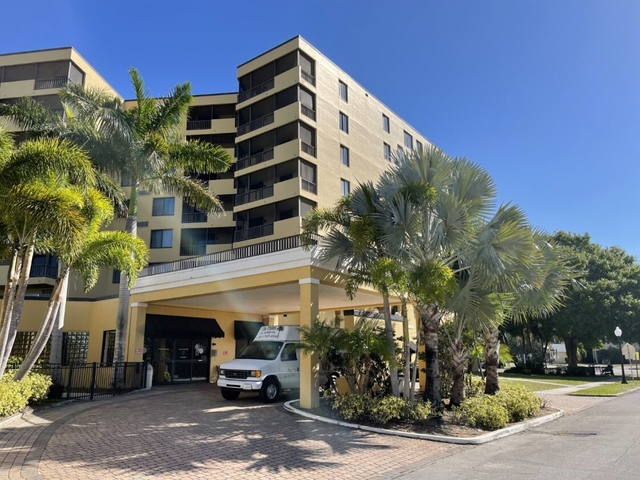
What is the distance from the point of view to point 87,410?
13258 millimetres

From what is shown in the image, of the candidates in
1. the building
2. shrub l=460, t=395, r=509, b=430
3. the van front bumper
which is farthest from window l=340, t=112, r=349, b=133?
shrub l=460, t=395, r=509, b=430

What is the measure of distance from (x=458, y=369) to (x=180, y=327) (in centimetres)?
1397

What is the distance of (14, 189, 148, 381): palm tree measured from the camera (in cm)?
1360

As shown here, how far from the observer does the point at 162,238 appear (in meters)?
35.1

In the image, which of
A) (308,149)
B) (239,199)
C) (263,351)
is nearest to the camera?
(263,351)

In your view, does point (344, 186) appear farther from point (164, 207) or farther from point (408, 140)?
point (164, 207)

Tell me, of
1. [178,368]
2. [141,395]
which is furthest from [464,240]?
[178,368]

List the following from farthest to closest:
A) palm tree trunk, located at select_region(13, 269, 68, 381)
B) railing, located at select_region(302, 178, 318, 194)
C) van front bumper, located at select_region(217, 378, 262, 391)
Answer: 1. railing, located at select_region(302, 178, 318, 194)
2. van front bumper, located at select_region(217, 378, 262, 391)
3. palm tree trunk, located at select_region(13, 269, 68, 381)

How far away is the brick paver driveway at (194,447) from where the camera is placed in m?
7.57

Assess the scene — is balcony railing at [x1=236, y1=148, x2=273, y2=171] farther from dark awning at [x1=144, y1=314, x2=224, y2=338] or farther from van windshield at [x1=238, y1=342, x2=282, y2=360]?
van windshield at [x1=238, y1=342, x2=282, y2=360]

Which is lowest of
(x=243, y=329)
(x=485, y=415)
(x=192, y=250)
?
(x=485, y=415)

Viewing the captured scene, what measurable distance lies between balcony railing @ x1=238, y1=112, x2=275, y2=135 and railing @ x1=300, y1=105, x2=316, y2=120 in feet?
7.85

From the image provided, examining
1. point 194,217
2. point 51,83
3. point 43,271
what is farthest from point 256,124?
point 43,271

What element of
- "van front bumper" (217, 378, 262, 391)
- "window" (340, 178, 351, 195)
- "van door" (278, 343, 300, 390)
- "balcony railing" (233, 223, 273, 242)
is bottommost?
"van front bumper" (217, 378, 262, 391)
